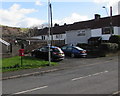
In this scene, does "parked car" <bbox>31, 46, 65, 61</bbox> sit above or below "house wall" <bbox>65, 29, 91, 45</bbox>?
below

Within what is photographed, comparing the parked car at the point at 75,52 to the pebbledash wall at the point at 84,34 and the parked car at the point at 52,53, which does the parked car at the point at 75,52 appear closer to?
the parked car at the point at 52,53

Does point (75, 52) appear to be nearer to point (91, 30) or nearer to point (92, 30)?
point (92, 30)

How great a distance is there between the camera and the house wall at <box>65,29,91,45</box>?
4553 centimetres

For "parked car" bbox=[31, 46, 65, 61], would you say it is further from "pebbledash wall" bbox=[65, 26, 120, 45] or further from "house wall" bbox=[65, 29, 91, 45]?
"house wall" bbox=[65, 29, 91, 45]

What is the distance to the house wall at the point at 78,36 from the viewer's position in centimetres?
4553

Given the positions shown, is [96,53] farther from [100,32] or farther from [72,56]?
[100,32]

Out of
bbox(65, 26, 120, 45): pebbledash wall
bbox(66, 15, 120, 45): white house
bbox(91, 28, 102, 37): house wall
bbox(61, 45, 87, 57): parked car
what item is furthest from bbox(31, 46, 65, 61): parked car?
bbox(91, 28, 102, 37): house wall

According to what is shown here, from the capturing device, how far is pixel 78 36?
47469 millimetres

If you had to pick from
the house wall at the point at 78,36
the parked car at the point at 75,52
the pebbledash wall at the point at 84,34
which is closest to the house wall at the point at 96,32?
the pebbledash wall at the point at 84,34

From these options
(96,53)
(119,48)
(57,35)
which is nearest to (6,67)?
(96,53)

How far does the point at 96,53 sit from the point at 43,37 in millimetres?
36749

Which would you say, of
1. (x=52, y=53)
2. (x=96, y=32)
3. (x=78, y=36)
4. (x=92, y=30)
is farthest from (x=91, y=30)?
(x=52, y=53)

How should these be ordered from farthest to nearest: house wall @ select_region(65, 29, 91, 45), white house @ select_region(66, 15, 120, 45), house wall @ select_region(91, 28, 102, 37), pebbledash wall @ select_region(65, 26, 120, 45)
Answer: house wall @ select_region(65, 29, 91, 45) → house wall @ select_region(91, 28, 102, 37) → pebbledash wall @ select_region(65, 26, 120, 45) → white house @ select_region(66, 15, 120, 45)

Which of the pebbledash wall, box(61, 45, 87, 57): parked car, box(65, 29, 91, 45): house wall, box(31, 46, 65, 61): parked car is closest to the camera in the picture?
box(31, 46, 65, 61): parked car
